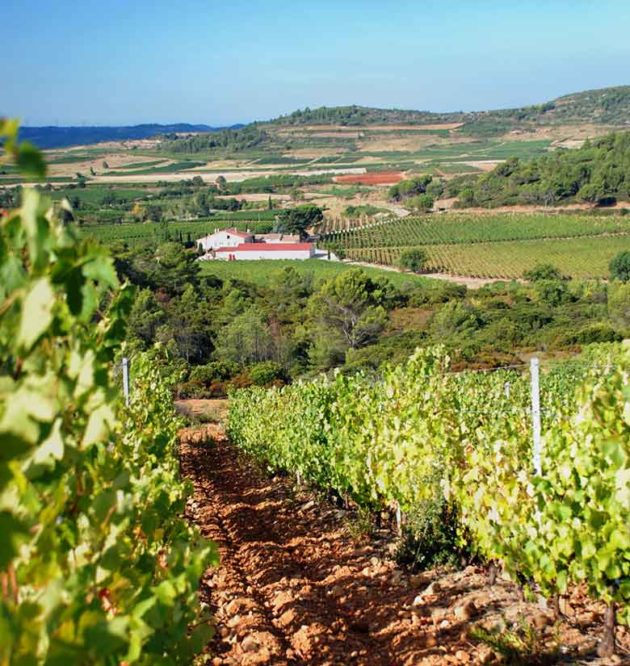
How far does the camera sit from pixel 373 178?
128 meters

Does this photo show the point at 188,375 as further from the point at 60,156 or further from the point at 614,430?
the point at 60,156

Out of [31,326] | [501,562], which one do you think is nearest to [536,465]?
[501,562]

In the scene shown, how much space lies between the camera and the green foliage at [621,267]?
5300 cm

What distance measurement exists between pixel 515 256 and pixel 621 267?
12310 mm

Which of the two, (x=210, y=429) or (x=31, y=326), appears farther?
(x=210, y=429)

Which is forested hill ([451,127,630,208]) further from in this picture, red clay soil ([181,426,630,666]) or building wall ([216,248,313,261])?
red clay soil ([181,426,630,666])

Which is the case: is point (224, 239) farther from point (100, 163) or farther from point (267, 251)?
point (100, 163)

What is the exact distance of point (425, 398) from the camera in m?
6.88

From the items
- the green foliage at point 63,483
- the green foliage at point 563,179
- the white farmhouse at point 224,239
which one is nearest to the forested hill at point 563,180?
the green foliage at point 563,179

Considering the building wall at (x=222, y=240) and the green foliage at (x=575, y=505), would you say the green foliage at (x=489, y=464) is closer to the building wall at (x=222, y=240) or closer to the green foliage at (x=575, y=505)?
the green foliage at (x=575, y=505)

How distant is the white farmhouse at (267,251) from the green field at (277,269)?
2025mm

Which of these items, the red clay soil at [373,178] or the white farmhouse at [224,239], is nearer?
the white farmhouse at [224,239]

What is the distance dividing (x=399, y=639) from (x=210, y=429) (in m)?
16.1

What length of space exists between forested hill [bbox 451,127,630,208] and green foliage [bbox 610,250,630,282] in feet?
106
